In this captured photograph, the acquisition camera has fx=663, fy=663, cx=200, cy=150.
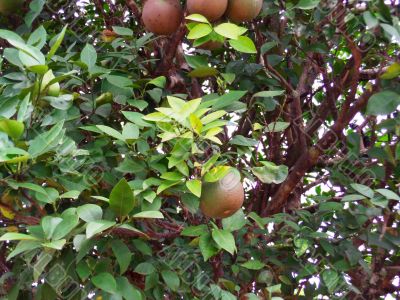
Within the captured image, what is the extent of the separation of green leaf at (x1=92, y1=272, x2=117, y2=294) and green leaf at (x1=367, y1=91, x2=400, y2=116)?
0.59 metres

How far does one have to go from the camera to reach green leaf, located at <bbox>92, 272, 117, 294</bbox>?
4.06ft

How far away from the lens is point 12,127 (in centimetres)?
116

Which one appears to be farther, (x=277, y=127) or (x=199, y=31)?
(x=277, y=127)

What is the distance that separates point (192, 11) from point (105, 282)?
1.86 ft

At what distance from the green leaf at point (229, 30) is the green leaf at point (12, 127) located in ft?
1.38

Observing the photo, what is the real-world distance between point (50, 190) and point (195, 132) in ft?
0.95

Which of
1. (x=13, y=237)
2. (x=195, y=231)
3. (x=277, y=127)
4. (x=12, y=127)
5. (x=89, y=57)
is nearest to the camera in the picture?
(x=13, y=237)

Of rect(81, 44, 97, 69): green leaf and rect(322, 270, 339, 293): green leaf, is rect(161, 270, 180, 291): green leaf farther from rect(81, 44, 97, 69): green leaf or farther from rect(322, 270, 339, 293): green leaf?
rect(81, 44, 97, 69): green leaf

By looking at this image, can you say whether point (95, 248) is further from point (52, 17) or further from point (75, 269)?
point (52, 17)

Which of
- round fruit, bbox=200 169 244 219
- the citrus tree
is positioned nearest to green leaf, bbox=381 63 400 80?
the citrus tree

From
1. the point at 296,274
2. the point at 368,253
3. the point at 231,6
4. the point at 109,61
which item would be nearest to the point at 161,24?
the point at 231,6

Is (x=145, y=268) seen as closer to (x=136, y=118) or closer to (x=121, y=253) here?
(x=121, y=253)

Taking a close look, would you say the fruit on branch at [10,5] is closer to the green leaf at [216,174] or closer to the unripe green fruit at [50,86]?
the unripe green fruit at [50,86]

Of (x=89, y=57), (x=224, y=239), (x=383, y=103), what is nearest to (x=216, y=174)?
(x=224, y=239)
